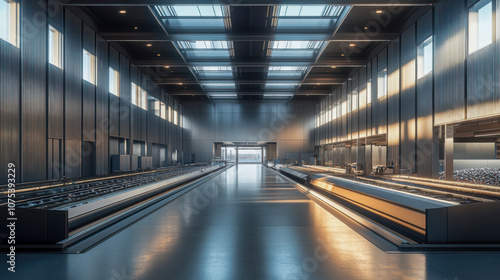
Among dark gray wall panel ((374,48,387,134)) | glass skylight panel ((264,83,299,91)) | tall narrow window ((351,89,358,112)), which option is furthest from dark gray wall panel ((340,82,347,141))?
dark gray wall panel ((374,48,387,134))

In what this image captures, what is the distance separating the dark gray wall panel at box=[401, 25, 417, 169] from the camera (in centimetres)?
1611

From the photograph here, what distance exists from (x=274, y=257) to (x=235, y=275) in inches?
30.9

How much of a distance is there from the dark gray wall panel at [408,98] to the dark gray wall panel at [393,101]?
602 mm

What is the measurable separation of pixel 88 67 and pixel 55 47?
303cm

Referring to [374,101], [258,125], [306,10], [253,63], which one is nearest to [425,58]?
[374,101]

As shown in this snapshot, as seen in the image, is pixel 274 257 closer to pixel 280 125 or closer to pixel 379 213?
pixel 379 213

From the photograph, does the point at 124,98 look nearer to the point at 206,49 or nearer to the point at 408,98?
the point at 206,49

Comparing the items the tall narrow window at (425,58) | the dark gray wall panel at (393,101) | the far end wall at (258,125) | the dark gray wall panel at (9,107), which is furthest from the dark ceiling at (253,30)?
the far end wall at (258,125)

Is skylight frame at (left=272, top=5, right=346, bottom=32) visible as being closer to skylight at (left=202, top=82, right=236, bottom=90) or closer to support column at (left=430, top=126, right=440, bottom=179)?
support column at (left=430, top=126, right=440, bottom=179)

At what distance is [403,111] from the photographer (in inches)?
675

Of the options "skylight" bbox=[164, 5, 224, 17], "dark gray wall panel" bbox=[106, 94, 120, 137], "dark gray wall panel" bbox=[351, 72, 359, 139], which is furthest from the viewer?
"dark gray wall panel" bbox=[351, 72, 359, 139]

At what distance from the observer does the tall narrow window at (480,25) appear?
35.7 feet

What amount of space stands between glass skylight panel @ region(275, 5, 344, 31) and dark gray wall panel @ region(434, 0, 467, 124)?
4613 millimetres

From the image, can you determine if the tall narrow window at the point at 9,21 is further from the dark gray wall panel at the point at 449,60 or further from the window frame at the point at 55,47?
the dark gray wall panel at the point at 449,60
